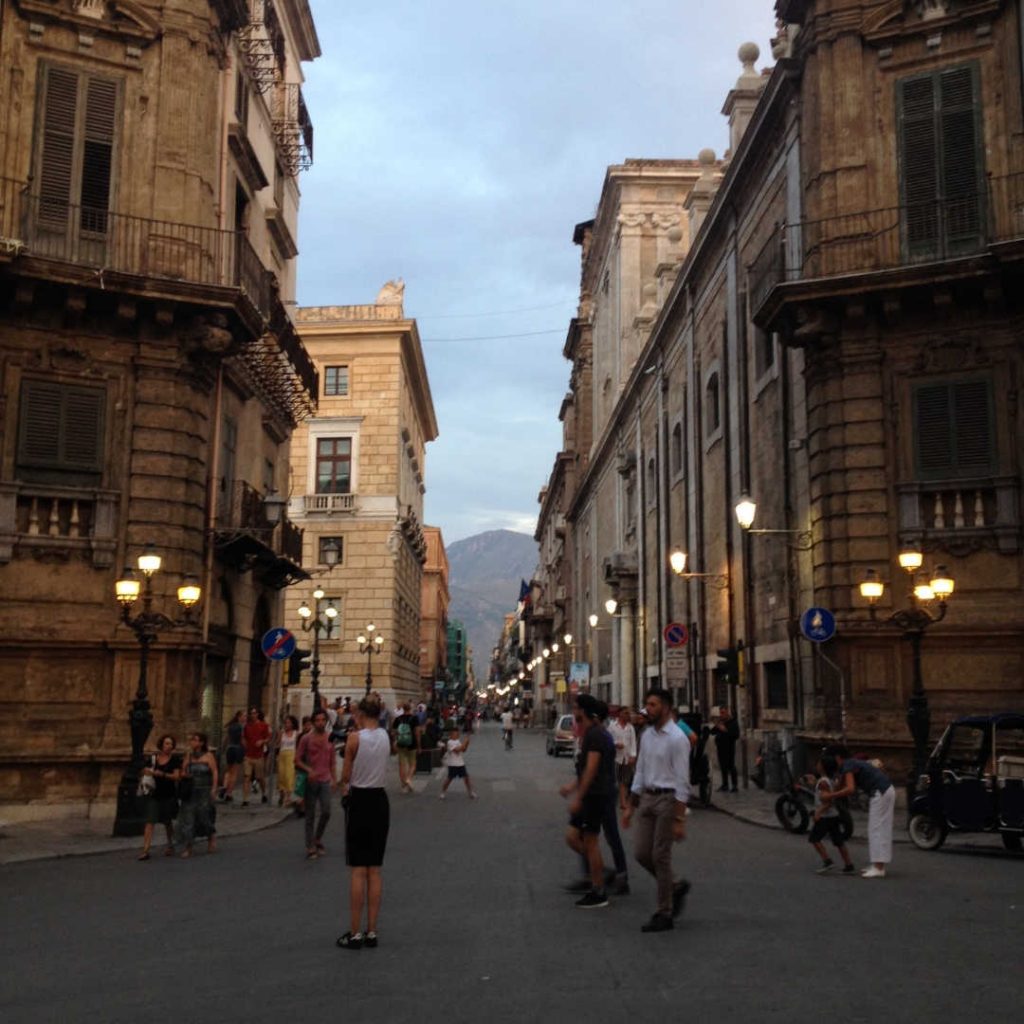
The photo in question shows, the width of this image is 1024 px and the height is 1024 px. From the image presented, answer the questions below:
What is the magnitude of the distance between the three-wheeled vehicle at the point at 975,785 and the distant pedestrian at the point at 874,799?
215 centimetres

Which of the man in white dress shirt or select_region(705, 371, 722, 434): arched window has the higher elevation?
select_region(705, 371, 722, 434): arched window

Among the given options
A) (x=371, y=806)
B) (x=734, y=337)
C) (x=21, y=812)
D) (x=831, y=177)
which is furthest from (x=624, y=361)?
(x=371, y=806)

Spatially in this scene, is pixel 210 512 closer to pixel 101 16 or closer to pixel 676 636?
pixel 101 16

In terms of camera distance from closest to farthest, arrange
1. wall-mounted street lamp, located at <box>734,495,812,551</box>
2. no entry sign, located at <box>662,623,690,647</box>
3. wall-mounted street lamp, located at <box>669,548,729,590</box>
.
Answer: wall-mounted street lamp, located at <box>734,495,812,551</box>, no entry sign, located at <box>662,623,690,647</box>, wall-mounted street lamp, located at <box>669,548,729,590</box>

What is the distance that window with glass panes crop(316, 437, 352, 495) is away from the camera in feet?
180

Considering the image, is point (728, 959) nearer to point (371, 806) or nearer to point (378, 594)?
point (371, 806)

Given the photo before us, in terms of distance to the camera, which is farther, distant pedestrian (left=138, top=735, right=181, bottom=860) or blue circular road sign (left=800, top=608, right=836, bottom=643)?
blue circular road sign (left=800, top=608, right=836, bottom=643)

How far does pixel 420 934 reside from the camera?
9.26 m

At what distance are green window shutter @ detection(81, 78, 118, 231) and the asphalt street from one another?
11184 mm

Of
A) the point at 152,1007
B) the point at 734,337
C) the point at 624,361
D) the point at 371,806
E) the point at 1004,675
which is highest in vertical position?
the point at 624,361

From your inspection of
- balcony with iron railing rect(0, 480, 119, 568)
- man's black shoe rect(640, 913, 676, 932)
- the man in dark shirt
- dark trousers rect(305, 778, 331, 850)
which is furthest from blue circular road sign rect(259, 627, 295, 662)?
man's black shoe rect(640, 913, 676, 932)

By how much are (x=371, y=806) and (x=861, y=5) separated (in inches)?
719

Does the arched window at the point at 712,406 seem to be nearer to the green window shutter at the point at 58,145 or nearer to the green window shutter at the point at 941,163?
the green window shutter at the point at 941,163

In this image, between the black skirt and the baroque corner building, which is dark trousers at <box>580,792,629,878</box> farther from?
the baroque corner building
